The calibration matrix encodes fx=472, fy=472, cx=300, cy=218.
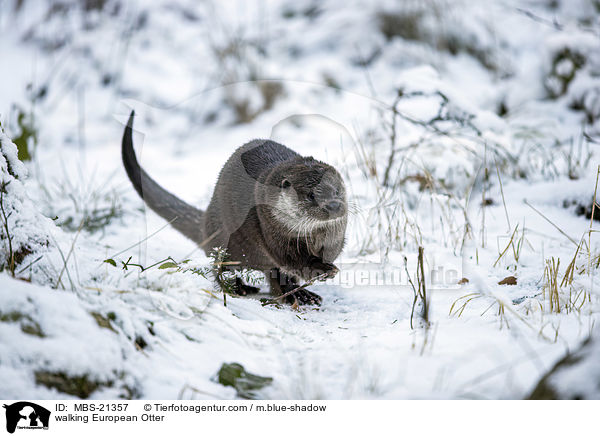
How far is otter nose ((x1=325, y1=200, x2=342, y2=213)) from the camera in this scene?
2.24 metres

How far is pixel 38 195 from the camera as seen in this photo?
12.0 ft

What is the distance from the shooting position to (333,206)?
2.24 meters

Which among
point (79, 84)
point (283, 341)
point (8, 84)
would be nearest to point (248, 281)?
point (283, 341)

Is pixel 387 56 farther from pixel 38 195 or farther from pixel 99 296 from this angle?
pixel 99 296

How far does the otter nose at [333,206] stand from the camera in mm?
2244

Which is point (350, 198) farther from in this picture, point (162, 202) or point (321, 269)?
point (162, 202)

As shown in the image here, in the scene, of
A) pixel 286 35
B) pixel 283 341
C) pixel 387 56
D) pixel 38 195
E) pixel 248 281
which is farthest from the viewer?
pixel 286 35
